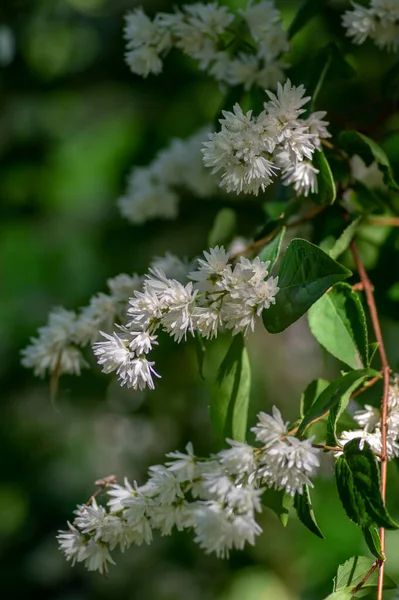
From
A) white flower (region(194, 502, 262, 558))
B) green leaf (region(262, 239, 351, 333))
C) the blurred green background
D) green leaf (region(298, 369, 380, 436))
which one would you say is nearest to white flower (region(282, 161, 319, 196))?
green leaf (region(262, 239, 351, 333))

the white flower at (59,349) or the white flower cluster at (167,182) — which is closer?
the white flower at (59,349)

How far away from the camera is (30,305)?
166cm

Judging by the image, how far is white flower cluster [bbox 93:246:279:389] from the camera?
2.02 ft

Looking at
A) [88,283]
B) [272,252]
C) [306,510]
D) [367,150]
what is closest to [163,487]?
[306,510]

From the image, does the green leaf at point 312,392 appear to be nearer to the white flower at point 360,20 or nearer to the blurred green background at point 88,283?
the white flower at point 360,20

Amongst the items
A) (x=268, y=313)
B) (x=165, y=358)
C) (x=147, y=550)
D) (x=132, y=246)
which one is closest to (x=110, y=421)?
(x=147, y=550)

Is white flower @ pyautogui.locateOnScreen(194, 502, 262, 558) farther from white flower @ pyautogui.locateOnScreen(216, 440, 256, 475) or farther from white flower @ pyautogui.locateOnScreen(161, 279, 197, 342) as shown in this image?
white flower @ pyautogui.locateOnScreen(161, 279, 197, 342)

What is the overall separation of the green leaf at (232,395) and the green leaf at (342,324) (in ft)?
0.27

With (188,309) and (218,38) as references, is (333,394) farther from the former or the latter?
(218,38)

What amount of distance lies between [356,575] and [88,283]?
1090mm

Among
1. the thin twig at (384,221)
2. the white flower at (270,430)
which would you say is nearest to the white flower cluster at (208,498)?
the white flower at (270,430)

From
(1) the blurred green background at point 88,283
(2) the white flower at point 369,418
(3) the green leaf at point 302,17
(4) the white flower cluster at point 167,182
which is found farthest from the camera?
(1) the blurred green background at point 88,283

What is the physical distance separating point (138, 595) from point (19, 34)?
131cm

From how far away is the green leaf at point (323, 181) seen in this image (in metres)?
0.70
